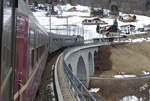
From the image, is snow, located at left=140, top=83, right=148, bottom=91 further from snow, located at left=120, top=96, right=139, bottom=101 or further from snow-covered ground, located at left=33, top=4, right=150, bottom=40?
snow-covered ground, located at left=33, top=4, right=150, bottom=40

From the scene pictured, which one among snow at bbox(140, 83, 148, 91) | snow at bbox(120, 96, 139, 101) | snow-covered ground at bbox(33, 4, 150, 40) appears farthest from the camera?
snow-covered ground at bbox(33, 4, 150, 40)

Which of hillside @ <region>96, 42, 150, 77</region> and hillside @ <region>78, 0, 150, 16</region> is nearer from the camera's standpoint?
hillside @ <region>96, 42, 150, 77</region>

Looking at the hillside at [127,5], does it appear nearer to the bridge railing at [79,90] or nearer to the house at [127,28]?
the house at [127,28]

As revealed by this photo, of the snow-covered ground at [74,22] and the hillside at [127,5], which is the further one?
the hillside at [127,5]

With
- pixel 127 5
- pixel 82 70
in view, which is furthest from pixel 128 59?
pixel 127 5

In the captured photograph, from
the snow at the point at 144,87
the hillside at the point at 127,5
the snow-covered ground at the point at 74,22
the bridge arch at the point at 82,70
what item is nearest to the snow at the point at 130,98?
the snow at the point at 144,87

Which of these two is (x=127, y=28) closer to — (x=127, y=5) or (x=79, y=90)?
(x=127, y=5)

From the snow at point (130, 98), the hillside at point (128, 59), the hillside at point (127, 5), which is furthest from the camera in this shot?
the hillside at point (127, 5)

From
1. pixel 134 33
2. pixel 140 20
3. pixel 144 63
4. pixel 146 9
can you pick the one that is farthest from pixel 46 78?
pixel 146 9

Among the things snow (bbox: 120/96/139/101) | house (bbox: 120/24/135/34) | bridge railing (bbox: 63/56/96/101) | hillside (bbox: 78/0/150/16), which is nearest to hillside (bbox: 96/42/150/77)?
snow (bbox: 120/96/139/101)

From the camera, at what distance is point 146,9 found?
183625 mm

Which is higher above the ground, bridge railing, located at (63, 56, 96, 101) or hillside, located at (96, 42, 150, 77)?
bridge railing, located at (63, 56, 96, 101)

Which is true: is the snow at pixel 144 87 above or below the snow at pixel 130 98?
above

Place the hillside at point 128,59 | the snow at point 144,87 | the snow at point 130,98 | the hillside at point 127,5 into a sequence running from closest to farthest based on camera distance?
the snow at point 130,98 < the snow at point 144,87 < the hillside at point 128,59 < the hillside at point 127,5
